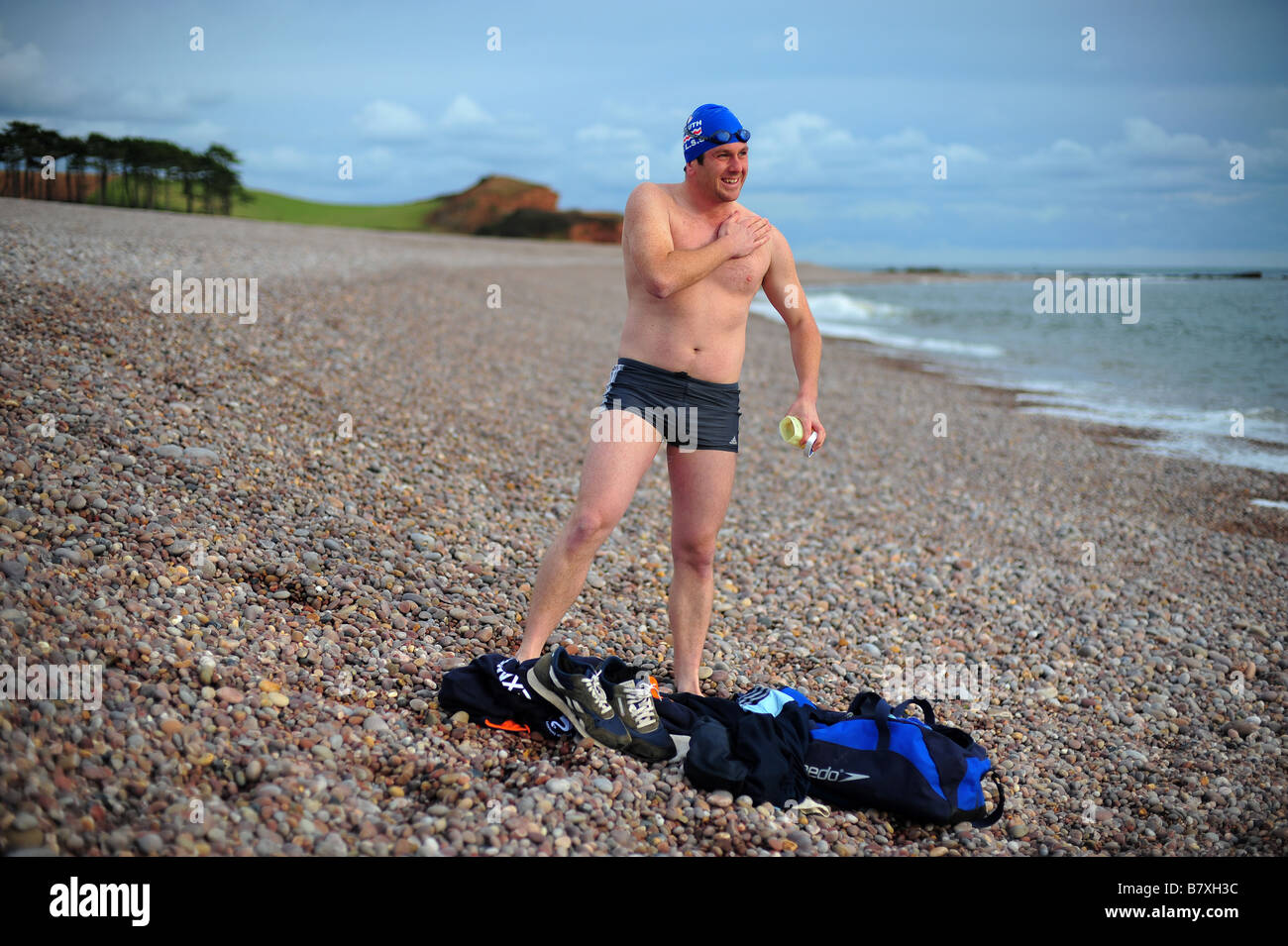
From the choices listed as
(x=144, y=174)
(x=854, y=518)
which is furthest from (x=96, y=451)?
(x=144, y=174)

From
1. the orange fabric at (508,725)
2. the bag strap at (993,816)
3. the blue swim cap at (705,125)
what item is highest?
the blue swim cap at (705,125)

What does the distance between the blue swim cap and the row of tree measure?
25124mm

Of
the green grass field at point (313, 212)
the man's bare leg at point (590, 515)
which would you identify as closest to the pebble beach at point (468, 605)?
the man's bare leg at point (590, 515)

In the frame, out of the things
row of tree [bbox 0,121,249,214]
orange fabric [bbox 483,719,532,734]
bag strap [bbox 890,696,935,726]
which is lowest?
bag strap [bbox 890,696,935,726]

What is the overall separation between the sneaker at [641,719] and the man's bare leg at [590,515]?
38 cm

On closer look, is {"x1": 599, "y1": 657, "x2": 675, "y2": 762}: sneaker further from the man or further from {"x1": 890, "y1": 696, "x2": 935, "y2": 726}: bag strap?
{"x1": 890, "y1": 696, "x2": 935, "y2": 726}: bag strap

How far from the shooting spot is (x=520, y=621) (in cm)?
487

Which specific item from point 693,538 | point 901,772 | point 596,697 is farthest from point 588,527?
point 901,772

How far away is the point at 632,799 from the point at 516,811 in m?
0.50

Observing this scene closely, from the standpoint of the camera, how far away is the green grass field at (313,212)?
46522 mm

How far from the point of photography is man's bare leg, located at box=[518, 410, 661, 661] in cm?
363

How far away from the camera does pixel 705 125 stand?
3.64m

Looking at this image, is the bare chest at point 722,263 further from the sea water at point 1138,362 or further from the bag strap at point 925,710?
the sea water at point 1138,362

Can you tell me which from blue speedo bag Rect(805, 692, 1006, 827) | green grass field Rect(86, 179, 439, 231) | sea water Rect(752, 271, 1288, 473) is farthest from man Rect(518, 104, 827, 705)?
green grass field Rect(86, 179, 439, 231)
